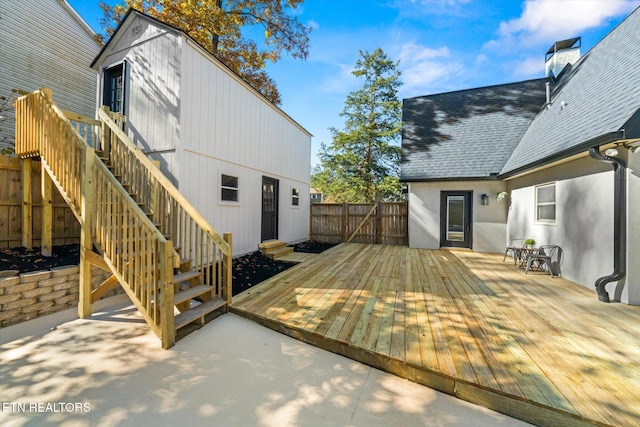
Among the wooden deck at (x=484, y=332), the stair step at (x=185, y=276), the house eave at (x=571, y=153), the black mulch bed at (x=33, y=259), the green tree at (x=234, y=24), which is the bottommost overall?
the wooden deck at (x=484, y=332)

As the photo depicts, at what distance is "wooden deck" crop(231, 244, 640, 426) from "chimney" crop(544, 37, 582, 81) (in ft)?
25.3

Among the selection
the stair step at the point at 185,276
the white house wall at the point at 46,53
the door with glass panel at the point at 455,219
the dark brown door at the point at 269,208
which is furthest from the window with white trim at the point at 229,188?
the white house wall at the point at 46,53

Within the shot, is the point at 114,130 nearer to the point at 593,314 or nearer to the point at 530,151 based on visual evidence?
the point at 593,314

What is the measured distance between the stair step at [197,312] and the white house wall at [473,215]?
6979mm

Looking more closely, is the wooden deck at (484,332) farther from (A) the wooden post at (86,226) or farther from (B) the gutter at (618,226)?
(A) the wooden post at (86,226)

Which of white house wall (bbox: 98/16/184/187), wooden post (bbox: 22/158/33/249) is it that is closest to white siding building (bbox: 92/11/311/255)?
white house wall (bbox: 98/16/184/187)

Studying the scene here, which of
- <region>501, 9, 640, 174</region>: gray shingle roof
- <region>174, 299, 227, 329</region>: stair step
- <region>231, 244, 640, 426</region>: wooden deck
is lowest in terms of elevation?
<region>231, 244, 640, 426</region>: wooden deck

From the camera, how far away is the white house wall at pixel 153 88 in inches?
197

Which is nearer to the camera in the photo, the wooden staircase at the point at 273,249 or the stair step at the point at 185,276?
the stair step at the point at 185,276

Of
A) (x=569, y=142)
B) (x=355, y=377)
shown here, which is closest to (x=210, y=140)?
(x=355, y=377)

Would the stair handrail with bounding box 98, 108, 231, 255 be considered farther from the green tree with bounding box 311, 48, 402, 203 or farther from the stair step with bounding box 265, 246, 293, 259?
the green tree with bounding box 311, 48, 402, 203

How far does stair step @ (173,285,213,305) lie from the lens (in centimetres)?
295

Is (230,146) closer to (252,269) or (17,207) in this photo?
(252,269)

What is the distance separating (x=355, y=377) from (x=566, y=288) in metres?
4.36
